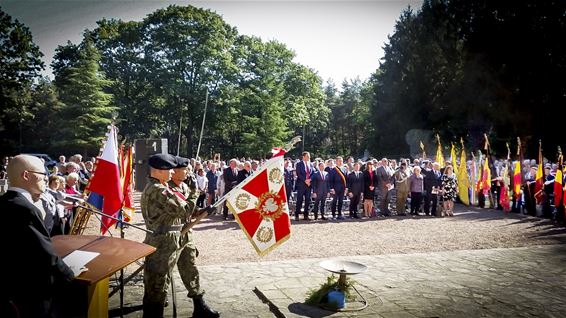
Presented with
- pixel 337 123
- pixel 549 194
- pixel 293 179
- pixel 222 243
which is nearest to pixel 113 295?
pixel 222 243

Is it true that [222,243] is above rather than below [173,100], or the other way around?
below

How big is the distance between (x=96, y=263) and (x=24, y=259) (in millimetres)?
777

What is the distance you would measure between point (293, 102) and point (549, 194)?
3148 cm

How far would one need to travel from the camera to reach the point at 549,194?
14.6 m

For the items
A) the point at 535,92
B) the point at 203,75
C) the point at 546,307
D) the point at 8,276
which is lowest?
the point at 546,307

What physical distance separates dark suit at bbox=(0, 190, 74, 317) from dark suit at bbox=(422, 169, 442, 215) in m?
14.9

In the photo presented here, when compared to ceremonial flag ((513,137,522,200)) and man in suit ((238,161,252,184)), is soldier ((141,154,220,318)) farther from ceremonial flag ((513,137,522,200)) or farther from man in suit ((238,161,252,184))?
ceremonial flag ((513,137,522,200))

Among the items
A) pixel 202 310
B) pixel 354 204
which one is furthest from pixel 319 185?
pixel 202 310

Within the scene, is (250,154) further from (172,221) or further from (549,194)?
(172,221)

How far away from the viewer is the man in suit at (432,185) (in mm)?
15609

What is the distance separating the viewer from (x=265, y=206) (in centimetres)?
535

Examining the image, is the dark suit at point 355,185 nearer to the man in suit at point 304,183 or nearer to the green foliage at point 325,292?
the man in suit at point 304,183

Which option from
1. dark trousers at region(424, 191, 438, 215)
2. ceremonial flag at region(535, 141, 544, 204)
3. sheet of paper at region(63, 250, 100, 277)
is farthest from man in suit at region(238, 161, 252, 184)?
ceremonial flag at region(535, 141, 544, 204)

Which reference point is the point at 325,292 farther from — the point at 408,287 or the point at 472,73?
the point at 472,73
